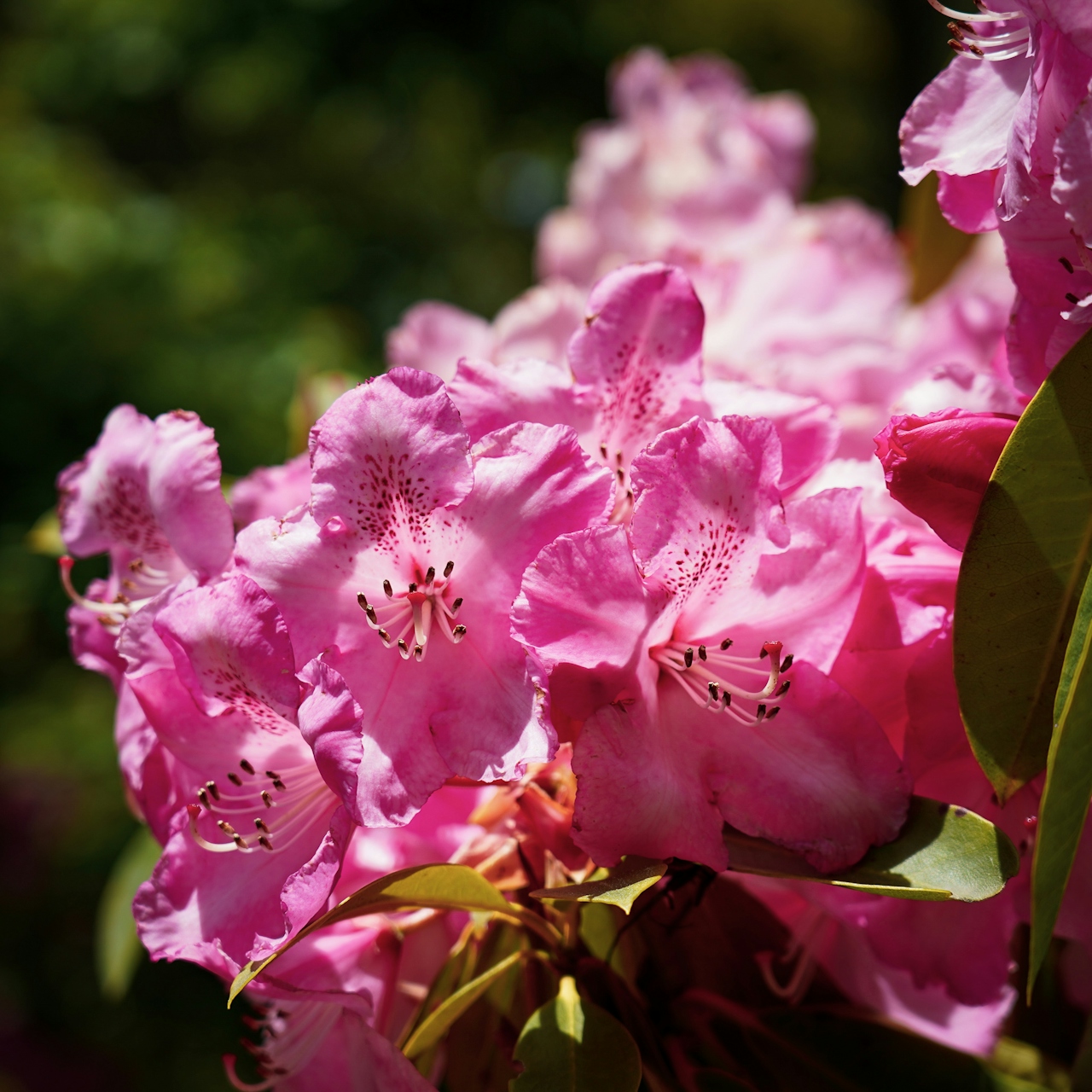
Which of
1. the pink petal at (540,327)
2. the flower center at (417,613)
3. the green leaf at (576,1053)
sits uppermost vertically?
the flower center at (417,613)

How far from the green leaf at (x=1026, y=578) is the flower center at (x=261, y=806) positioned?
0.28 metres

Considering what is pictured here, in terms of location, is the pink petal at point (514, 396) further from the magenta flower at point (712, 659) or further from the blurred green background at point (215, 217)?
the blurred green background at point (215, 217)

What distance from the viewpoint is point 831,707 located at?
1.57ft

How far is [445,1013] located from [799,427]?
12.6 inches

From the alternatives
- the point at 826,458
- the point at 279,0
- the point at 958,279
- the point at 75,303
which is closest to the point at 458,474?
the point at 826,458

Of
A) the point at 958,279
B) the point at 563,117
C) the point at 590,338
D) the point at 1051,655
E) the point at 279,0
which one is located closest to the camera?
the point at 1051,655

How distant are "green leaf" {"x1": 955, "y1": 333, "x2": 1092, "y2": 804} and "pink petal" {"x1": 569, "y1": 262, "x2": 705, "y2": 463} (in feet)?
0.55

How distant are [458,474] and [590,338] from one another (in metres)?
0.13

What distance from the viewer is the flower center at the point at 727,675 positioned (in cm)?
47

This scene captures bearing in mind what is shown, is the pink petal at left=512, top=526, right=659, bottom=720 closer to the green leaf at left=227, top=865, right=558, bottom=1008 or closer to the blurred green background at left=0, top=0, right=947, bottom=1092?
the green leaf at left=227, top=865, right=558, bottom=1008

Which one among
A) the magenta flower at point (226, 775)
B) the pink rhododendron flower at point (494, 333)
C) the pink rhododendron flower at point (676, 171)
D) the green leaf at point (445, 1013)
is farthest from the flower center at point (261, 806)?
the pink rhododendron flower at point (676, 171)

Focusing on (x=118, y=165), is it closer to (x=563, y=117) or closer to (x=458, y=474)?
(x=563, y=117)

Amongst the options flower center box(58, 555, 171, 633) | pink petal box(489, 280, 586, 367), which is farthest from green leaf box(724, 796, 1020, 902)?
pink petal box(489, 280, 586, 367)

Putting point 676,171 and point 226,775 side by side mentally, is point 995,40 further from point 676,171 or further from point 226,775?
point 676,171
